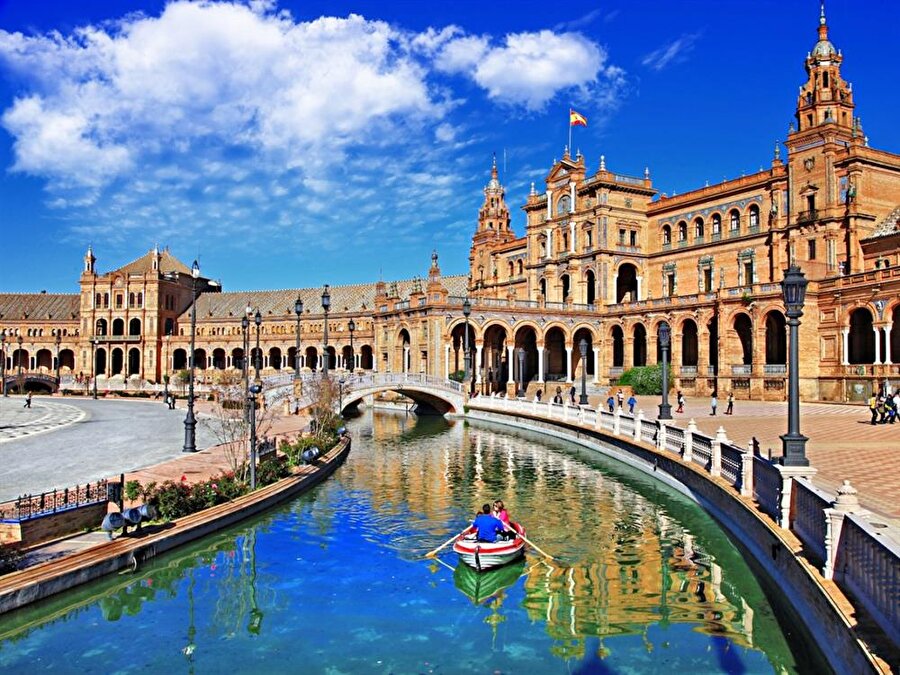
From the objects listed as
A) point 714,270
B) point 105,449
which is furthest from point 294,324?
point 105,449

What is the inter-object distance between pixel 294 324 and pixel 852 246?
226ft

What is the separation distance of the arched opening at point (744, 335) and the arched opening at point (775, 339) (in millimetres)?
1392

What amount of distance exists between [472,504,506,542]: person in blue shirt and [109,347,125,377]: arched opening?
9542cm

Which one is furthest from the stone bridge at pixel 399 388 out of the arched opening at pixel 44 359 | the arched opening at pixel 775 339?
the arched opening at pixel 44 359

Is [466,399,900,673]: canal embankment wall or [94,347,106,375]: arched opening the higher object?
[94,347,106,375]: arched opening

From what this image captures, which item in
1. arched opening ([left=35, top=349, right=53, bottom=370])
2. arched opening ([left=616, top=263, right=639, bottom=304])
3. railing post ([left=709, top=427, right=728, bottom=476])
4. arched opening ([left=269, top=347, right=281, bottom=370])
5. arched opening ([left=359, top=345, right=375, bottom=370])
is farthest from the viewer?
arched opening ([left=35, top=349, right=53, bottom=370])

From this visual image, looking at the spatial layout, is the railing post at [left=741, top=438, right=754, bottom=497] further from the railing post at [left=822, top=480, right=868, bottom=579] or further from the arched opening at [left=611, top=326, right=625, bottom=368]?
the arched opening at [left=611, top=326, right=625, bottom=368]

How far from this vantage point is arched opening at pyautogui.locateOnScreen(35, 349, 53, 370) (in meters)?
104

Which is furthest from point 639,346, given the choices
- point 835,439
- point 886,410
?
point 835,439

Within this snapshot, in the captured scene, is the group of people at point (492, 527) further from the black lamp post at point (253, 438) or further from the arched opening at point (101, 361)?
the arched opening at point (101, 361)

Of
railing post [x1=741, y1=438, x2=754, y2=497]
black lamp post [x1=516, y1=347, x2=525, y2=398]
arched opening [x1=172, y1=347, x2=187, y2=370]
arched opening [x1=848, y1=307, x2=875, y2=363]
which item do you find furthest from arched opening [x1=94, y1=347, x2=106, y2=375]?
railing post [x1=741, y1=438, x2=754, y2=497]

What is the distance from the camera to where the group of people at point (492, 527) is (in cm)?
1442

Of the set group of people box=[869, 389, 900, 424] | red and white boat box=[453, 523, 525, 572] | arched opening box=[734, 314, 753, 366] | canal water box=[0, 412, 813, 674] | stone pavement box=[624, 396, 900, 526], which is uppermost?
arched opening box=[734, 314, 753, 366]

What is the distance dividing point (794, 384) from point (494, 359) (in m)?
53.6
